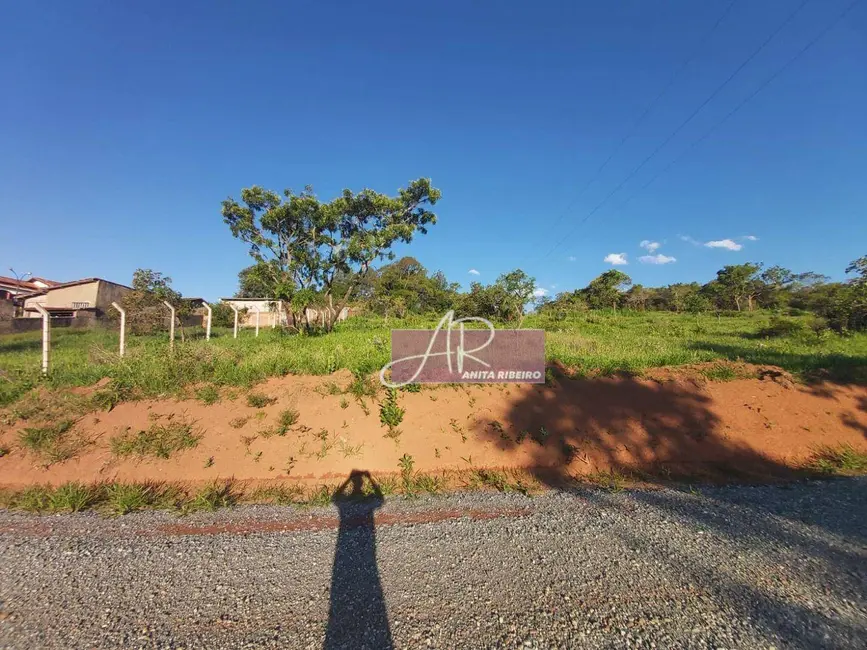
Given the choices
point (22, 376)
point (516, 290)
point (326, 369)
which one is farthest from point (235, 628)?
point (516, 290)

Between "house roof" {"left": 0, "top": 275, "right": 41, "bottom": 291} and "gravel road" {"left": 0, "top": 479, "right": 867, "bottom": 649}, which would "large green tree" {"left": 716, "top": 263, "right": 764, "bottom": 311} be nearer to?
"gravel road" {"left": 0, "top": 479, "right": 867, "bottom": 649}

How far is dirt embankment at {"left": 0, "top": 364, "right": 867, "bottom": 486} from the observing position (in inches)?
184

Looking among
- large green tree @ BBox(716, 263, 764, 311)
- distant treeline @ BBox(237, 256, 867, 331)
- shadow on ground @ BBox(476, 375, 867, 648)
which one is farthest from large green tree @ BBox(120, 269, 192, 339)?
large green tree @ BBox(716, 263, 764, 311)

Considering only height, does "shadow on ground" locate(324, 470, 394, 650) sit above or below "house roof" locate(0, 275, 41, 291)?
below

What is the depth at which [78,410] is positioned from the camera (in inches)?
198

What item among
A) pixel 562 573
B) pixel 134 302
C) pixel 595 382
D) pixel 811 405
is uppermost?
pixel 134 302

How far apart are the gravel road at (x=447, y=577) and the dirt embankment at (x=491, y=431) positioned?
104cm

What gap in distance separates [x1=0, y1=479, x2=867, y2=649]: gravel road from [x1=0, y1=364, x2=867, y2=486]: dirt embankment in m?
1.04

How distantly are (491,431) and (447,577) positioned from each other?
9.62 ft

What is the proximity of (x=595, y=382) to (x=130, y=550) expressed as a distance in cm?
672

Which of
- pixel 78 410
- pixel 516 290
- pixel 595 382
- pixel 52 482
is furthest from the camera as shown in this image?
pixel 516 290

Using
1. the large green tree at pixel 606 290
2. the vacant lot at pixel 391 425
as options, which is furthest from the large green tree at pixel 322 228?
the large green tree at pixel 606 290

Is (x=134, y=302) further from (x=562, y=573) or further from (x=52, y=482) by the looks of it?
(x=562, y=573)

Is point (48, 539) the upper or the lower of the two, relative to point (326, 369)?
lower
